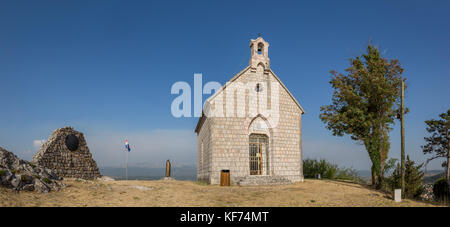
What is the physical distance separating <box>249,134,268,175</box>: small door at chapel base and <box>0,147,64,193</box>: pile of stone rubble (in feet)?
42.6

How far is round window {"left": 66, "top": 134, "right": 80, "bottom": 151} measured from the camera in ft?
73.6

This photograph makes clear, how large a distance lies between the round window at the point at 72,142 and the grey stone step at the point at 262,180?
Result: 14.2 m

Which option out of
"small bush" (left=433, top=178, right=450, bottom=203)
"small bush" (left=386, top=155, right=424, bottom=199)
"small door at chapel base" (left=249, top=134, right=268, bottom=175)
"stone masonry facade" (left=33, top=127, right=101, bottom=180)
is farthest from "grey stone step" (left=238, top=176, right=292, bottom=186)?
"stone masonry facade" (left=33, top=127, right=101, bottom=180)

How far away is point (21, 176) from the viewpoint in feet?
34.8

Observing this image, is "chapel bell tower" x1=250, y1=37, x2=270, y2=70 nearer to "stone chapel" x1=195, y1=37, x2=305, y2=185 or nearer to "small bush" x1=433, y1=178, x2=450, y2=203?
"stone chapel" x1=195, y1=37, x2=305, y2=185

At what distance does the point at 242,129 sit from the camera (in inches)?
810

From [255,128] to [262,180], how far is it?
4015mm

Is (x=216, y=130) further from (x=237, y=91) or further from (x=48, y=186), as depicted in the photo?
(x=48, y=186)

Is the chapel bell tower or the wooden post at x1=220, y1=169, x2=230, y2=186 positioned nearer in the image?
the wooden post at x1=220, y1=169, x2=230, y2=186

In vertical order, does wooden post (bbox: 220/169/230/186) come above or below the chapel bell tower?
below

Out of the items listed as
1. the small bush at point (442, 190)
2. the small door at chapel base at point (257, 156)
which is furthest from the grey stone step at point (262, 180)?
the small bush at point (442, 190)

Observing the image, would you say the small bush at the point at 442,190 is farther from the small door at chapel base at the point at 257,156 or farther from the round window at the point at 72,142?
the round window at the point at 72,142

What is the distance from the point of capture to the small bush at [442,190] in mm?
18078
